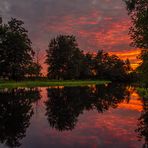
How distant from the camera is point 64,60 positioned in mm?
153750

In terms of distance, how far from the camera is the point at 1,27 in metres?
115

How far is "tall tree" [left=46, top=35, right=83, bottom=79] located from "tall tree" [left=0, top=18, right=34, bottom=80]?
37168mm

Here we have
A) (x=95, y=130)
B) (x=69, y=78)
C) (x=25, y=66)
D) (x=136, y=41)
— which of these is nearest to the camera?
(x=95, y=130)

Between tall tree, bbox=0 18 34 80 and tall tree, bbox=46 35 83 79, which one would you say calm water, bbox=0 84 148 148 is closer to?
tall tree, bbox=0 18 34 80

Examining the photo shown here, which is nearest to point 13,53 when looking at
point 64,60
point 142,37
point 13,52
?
point 13,52

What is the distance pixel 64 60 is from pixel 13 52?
4430 cm

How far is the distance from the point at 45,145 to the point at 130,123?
10.3 metres

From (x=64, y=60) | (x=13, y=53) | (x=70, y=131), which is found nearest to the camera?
(x=70, y=131)

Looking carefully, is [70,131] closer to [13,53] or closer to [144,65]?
[144,65]

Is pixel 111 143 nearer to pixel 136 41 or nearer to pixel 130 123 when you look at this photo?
pixel 130 123

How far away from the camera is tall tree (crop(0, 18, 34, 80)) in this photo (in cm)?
11006

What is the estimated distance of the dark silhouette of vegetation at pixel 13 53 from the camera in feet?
361

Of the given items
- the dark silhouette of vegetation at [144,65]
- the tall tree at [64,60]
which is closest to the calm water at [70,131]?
the dark silhouette of vegetation at [144,65]

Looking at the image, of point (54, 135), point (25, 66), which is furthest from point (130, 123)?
point (25, 66)
